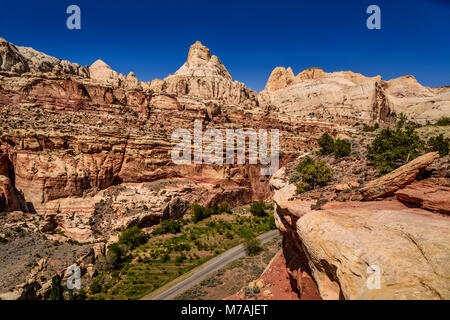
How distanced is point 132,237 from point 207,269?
11.2 m

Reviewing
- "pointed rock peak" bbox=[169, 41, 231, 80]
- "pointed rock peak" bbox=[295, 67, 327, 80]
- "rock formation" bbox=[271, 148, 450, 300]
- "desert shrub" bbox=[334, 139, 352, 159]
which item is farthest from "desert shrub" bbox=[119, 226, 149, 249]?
"pointed rock peak" bbox=[295, 67, 327, 80]

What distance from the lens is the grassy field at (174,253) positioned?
22.6 metres

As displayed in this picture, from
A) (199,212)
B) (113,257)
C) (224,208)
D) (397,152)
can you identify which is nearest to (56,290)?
(113,257)

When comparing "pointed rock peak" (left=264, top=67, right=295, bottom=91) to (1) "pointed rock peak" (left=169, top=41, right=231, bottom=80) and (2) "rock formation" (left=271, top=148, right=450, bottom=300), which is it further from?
(2) "rock formation" (left=271, top=148, right=450, bottom=300)

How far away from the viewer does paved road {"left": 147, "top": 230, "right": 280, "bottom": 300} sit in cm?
2110

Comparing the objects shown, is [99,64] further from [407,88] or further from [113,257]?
[407,88]

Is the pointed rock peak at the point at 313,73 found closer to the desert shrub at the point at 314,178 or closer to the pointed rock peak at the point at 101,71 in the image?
the pointed rock peak at the point at 101,71

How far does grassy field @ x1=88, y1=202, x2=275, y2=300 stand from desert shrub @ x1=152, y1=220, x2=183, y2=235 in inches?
21.7

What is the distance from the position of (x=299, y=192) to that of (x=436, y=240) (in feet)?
33.4

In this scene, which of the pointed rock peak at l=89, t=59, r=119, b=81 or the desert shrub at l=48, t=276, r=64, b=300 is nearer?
the desert shrub at l=48, t=276, r=64, b=300

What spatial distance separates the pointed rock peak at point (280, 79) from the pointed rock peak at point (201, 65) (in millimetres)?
31974

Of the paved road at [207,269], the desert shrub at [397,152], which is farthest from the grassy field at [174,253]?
the desert shrub at [397,152]
